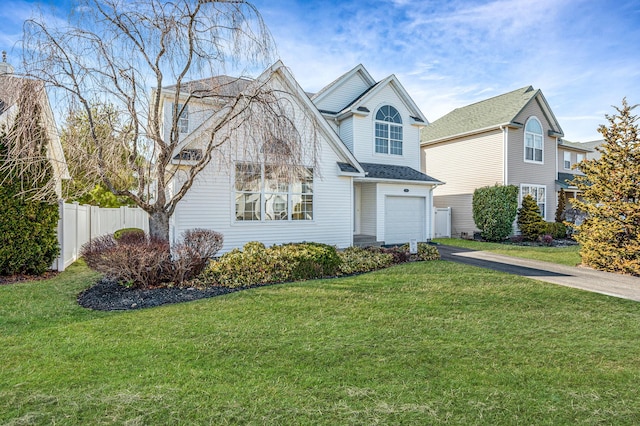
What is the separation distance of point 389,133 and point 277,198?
7711 mm

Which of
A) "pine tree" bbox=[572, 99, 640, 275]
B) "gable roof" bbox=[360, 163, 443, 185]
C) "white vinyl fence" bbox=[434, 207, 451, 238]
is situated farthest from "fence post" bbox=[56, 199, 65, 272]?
"white vinyl fence" bbox=[434, 207, 451, 238]

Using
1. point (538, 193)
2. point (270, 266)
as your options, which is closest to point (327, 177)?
point (270, 266)

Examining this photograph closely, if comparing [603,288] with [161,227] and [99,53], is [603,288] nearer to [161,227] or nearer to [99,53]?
[161,227]

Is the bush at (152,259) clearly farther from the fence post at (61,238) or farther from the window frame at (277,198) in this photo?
the window frame at (277,198)

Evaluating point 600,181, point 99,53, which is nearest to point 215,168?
point 99,53

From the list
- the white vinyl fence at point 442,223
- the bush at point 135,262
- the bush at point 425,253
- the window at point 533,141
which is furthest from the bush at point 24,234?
the window at point 533,141

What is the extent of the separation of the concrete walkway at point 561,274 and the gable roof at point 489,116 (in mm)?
9574

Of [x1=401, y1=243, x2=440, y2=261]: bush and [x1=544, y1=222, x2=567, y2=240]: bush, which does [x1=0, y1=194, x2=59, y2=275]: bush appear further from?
[x1=544, y1=222, x2=567, y2=240]: bush

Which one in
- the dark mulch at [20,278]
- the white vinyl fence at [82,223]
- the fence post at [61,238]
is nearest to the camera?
the dark mulch at [20,278]

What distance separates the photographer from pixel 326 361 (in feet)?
14.1

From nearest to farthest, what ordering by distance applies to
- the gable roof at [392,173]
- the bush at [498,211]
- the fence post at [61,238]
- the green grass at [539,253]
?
the fence post at [61,238] → the green grass at [539,253] → the gable roof at [392,173] → the bush at [498,211]

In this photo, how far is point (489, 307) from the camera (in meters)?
6.59

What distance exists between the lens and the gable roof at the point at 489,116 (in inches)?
775

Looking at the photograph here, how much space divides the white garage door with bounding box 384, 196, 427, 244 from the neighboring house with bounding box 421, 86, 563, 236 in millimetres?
5257
